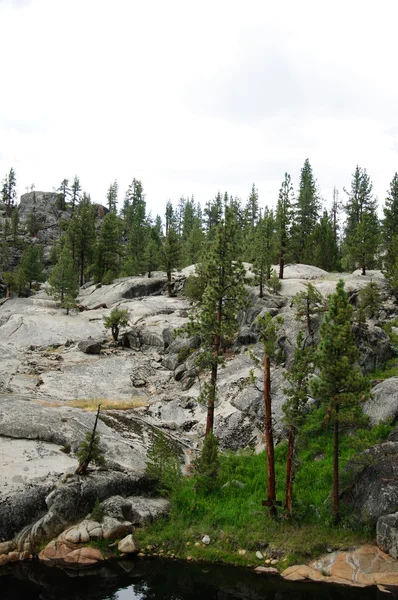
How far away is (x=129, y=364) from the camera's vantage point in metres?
41.4

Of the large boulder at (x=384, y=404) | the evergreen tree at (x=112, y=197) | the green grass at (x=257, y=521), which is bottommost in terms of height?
the green grass at (x=257, y=521)

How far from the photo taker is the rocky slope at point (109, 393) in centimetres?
1995

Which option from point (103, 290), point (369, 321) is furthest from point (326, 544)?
point (103, 290)

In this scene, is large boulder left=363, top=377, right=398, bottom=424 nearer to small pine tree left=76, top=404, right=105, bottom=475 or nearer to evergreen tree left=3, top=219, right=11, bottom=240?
small pine tree left=76, top=404, right=105, bottom=475

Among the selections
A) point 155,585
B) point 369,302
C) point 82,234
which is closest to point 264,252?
point 369,302

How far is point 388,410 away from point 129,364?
25.2m

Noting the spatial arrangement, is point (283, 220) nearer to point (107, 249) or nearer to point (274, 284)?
point (274, 284)

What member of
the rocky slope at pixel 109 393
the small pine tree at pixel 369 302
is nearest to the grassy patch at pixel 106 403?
the rocky slope at pixel 109 393

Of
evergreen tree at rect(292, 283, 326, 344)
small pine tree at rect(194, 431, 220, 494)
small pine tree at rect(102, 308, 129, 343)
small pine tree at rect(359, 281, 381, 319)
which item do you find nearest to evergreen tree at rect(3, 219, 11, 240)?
small pine tree at rect(102, 308, 129, 343)

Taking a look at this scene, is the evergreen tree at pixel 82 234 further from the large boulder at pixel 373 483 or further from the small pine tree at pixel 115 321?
the large boulder at pixel 373 483

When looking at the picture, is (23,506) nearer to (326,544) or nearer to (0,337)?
(326,544)

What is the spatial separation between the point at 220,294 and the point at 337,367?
922cm

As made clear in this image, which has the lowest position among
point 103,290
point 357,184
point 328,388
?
point 328,388

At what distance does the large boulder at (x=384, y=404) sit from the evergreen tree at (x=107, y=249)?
52471 mm
